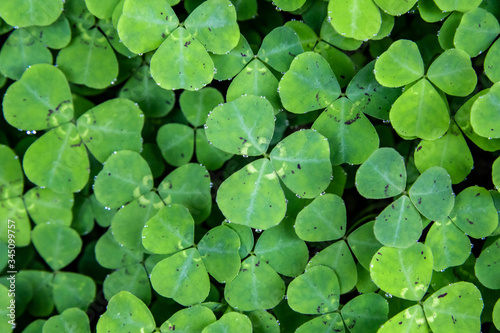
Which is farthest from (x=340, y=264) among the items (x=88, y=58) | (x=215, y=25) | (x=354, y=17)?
(x=88, y=58)

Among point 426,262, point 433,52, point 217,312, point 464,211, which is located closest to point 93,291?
point 217,312

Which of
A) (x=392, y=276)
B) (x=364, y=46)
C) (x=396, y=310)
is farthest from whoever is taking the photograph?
(x=364, y=46)

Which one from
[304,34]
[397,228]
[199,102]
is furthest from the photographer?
[199,102]

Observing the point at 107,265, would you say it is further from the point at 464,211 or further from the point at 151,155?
the point at 464,211

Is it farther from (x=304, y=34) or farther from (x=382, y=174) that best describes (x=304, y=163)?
(x=304, y=34)

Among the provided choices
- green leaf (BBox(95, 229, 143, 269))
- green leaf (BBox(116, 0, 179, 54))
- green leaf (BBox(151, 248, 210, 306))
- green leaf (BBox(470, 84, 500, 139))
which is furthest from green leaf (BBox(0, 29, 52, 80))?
green leaf (BBox(470, 84, 500, 139))
